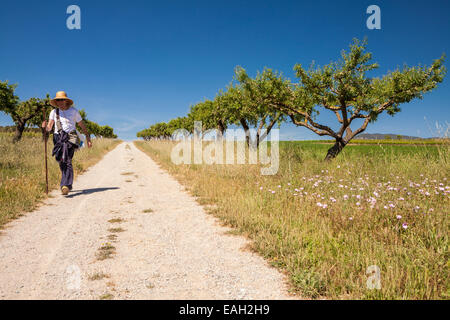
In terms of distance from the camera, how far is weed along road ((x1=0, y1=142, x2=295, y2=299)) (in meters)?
2.53

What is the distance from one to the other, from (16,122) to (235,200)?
29008 mm

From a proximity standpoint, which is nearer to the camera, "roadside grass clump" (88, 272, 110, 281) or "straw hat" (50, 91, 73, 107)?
"roadside grass clump" (88, 272, 110, 281)

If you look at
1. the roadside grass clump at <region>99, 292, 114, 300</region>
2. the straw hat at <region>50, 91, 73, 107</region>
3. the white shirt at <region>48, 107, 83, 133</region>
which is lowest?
the roadside grass clump at <region>99, 292, 114, 300</region>

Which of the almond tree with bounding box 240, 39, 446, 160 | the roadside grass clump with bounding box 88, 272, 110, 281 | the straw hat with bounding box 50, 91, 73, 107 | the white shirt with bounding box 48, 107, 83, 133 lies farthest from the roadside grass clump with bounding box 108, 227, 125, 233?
the almond tree with bounding box 240, 39, 446, 160

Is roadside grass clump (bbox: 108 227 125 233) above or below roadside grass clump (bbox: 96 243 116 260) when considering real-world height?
above

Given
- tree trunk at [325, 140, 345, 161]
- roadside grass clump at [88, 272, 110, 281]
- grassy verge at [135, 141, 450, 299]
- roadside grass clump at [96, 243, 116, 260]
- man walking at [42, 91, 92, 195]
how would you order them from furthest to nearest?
tree trunk at [325, 140, 345, 161]
man walking at [42, 91, 92, 195]
roadside grass clump at [96, 243, 116, 260]
roadside grass clump at [88, 272, 110, 281]
grassy verge at [135, 141, 450, 299]

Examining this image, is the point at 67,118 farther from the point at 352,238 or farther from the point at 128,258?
the point at 352,238

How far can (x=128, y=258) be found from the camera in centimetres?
328

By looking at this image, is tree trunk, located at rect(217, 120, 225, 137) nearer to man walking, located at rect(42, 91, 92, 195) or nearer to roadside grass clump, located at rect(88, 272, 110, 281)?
man walking, located at rect(42, 91, 92, 195)

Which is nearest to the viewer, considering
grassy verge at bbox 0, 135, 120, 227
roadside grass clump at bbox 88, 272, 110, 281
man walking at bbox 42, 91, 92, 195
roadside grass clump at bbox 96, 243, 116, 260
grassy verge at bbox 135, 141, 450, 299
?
grassy verge at bbox 135, 141, 450, 299

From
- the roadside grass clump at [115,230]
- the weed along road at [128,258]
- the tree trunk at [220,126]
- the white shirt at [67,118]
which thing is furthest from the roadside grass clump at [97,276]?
the tree trunk at [220,126]

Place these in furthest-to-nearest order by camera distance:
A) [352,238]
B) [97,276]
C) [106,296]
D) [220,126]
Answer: [220,126], [352,238], [97,276], [106,296]

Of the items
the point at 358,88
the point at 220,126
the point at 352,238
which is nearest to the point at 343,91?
the point at 358,88
